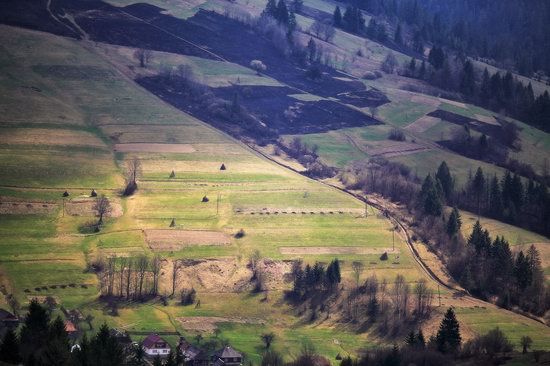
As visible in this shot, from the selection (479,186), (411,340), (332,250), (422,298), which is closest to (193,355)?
(411,340)

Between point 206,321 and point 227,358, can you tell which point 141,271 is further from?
point 227,358

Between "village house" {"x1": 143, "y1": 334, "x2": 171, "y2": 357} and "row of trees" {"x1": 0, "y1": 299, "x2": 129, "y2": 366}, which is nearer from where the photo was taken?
"row of trees" {"x1": 0, "y1": 299, "x2": 129, "y2": 366}

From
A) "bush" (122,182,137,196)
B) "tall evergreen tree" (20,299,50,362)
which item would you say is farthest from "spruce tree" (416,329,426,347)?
"bush" (122,182,137,196)

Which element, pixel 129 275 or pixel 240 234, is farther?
pixel 240 234

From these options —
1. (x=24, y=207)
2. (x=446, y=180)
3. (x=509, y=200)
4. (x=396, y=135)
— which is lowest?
(x=24, y=207)

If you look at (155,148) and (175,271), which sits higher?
(155,148)

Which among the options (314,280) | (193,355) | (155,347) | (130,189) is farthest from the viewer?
(130,189)

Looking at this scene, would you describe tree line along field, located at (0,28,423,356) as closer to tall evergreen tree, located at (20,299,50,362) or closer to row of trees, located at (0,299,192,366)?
tall evergreen tree, located at (20,299,50,362)
